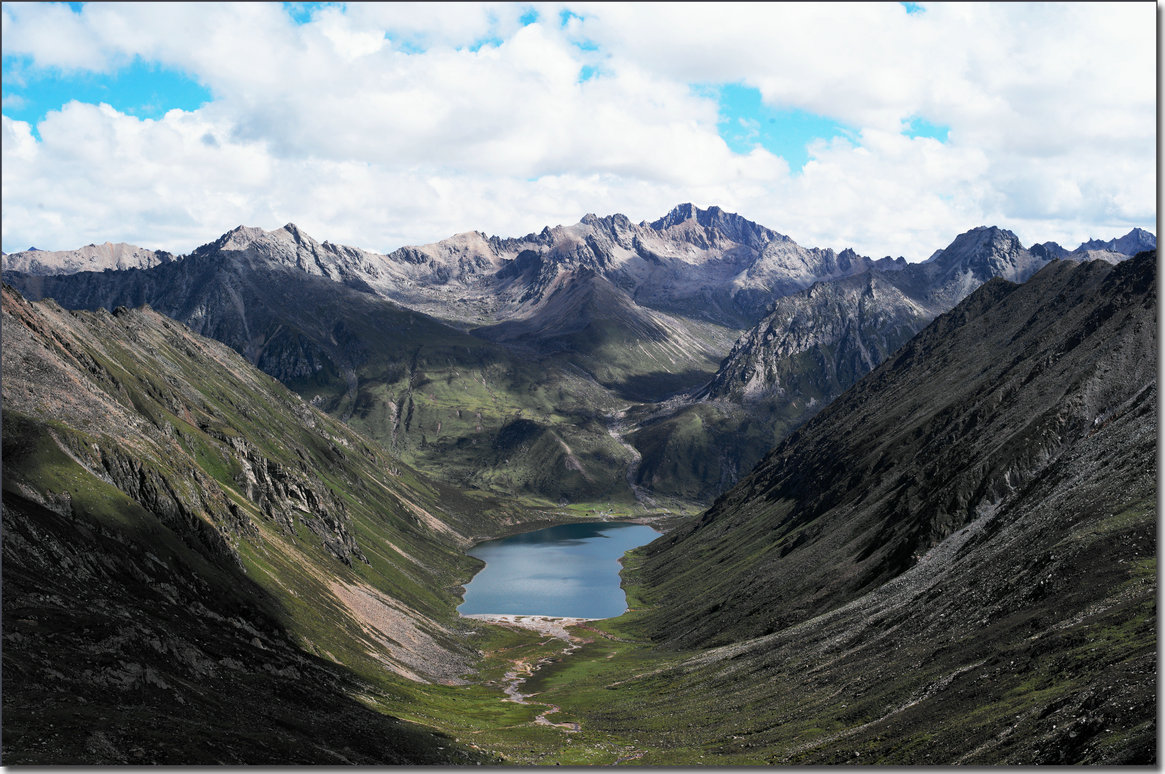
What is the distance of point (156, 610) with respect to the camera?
103188 millimetres

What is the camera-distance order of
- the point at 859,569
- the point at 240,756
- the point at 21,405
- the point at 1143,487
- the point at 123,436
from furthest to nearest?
the point at 859,569
the point at 123,436
the point at 21,405
the point at 1143,487
the point at 240,756

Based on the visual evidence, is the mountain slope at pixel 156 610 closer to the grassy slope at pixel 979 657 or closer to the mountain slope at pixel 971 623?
the grassy slope at pixel 979 657

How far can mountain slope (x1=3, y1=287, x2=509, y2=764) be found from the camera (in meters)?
72.0

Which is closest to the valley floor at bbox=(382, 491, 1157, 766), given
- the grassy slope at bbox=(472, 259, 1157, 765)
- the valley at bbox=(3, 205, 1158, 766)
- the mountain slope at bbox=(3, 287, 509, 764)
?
the grassy slope at bbox=(472, 259, 1157, 765)

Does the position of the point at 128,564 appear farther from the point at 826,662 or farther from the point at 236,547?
the point at 826,662

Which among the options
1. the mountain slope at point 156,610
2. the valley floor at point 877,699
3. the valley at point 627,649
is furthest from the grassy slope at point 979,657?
the mountain slope at point 156,610

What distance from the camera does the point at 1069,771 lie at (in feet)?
163

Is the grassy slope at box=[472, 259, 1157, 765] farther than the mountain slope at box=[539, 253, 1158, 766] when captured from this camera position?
No

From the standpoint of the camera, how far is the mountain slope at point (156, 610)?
236ft

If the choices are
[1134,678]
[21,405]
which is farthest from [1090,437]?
[21,405]

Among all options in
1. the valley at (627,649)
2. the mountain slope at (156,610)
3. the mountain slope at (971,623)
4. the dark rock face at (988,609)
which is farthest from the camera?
the mountain slope at (156,610)

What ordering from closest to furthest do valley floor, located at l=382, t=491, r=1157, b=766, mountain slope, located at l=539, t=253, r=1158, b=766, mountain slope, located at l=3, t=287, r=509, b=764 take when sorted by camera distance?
1. valley floor, located at l=382, t=491, r=1157, b=766
2. mountain slope, located at l=539, t=253, r=1158, b=766
3. mountain slope, located at l=3, t=287, r=509, b=764

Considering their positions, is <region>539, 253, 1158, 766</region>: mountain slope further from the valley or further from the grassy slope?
the valley

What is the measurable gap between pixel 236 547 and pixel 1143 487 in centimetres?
13960
